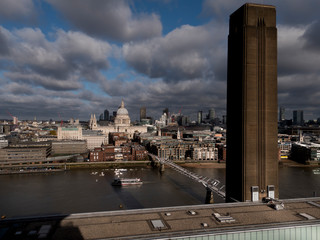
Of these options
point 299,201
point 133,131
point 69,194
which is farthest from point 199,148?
point 133,131

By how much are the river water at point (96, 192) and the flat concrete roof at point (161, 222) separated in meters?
9.73

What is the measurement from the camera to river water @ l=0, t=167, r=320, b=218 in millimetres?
20172

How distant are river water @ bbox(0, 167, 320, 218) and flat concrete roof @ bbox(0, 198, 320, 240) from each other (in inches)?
383

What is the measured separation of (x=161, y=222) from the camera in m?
9.45

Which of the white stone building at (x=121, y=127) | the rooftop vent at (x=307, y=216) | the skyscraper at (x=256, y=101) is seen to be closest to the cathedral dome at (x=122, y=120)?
the white stone building at (x=121, y=127)

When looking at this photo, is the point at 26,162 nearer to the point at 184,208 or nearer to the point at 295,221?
the point at 184,208

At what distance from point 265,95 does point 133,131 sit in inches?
3342

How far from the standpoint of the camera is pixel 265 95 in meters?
14.7

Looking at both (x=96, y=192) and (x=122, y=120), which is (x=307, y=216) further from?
(x=122, y=120)

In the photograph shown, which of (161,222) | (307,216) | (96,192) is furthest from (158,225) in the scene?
(96,192)

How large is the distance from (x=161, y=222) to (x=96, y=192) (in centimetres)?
1717

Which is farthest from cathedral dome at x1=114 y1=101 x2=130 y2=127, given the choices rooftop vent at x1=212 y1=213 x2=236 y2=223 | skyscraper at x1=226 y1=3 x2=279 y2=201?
rooftop vent at x1=212 y1=213 x2=236 y2=223

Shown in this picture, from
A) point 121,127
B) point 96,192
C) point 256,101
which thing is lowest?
point 96,192

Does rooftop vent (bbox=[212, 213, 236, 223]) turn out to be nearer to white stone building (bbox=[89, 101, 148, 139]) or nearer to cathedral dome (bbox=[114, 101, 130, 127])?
white stone building (bbox=[89, 101, 148, 139])
